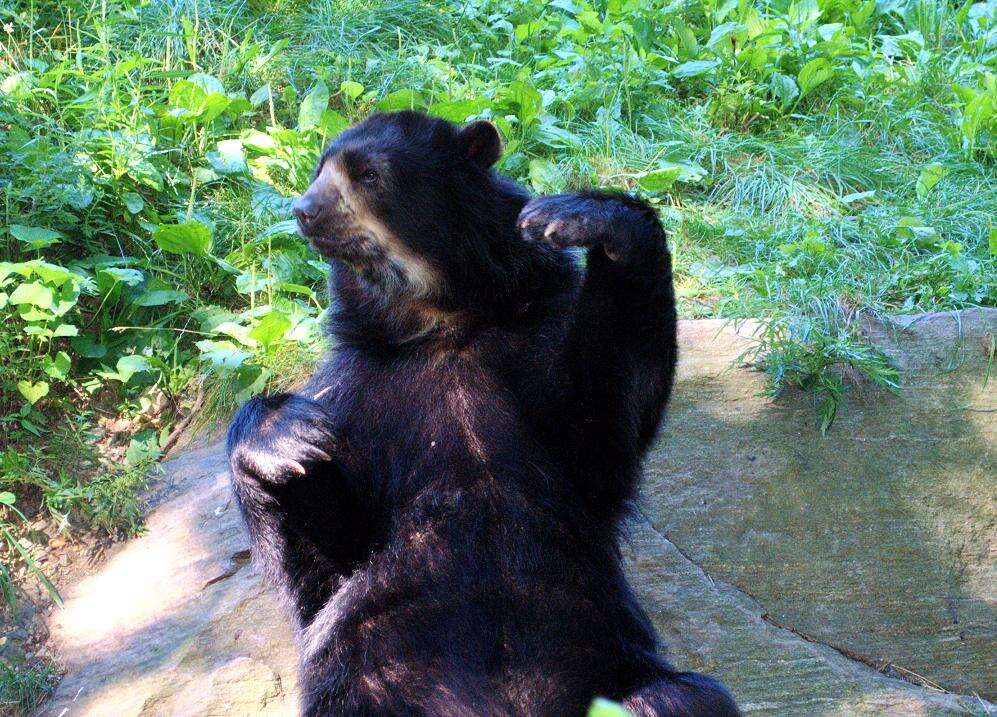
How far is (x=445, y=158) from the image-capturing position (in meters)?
3.72

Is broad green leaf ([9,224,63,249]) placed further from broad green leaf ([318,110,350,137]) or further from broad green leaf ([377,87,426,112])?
broad green leaf ([377,87,426,112])

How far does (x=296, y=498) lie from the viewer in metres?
3.38

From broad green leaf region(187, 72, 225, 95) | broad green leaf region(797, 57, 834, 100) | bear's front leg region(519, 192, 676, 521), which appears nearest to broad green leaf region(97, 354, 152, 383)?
broad green leaf region(187, 72, 225, 95)

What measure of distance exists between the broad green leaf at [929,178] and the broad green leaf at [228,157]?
3.88 m

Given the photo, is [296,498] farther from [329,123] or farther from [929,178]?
[929,178]

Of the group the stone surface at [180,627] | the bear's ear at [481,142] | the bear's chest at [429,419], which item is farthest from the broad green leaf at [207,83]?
the bear's chest at [429,419]

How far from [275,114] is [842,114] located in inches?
143

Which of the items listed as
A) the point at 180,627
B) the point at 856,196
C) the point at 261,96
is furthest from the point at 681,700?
the point at 261,96

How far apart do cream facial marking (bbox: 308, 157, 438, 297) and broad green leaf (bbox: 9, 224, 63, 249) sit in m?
2.29

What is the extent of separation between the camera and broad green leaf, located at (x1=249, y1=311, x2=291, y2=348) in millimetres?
5176

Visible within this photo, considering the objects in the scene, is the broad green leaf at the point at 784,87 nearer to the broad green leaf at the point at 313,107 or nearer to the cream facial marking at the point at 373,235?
the broad green leaf at the point at 313,107

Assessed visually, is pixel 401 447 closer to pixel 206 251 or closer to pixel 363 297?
pixel 363 297

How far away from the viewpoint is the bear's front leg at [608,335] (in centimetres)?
323

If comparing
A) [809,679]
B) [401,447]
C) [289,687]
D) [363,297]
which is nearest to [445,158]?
[363,297]
